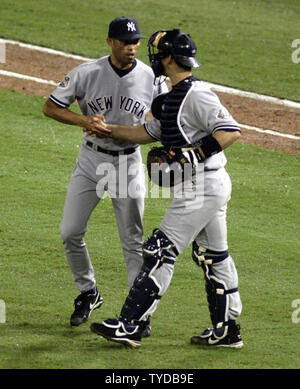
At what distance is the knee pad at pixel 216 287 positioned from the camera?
5.98m

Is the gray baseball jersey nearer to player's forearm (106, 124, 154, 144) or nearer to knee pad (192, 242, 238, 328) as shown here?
player's forearm (106, 124, 154, 144)

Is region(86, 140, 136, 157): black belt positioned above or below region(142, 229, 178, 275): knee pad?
above

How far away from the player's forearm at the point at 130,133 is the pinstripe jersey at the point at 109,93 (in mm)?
→ 140

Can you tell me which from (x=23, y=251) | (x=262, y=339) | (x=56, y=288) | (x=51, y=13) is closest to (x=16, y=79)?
(x=51, y=13)

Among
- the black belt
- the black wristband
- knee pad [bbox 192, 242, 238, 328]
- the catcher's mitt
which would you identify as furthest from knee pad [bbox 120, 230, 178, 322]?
the black belt

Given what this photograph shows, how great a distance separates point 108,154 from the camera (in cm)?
649

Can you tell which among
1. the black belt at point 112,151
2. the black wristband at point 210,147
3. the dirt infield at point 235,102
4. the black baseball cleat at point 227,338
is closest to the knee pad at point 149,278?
the black baseball cleat at point 227,338

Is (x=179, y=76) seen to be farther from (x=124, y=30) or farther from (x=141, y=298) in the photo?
(x=141, y=298)

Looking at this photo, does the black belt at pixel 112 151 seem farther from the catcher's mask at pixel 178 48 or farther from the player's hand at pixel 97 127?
the catcher's mask at pixel 178 48

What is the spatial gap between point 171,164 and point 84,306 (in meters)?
1.32

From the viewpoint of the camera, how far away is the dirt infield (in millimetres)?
11992

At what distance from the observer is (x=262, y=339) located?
→ 6.21 meters

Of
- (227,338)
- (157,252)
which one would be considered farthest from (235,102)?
(157,252)

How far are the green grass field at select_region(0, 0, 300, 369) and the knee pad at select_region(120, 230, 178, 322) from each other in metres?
0.28
